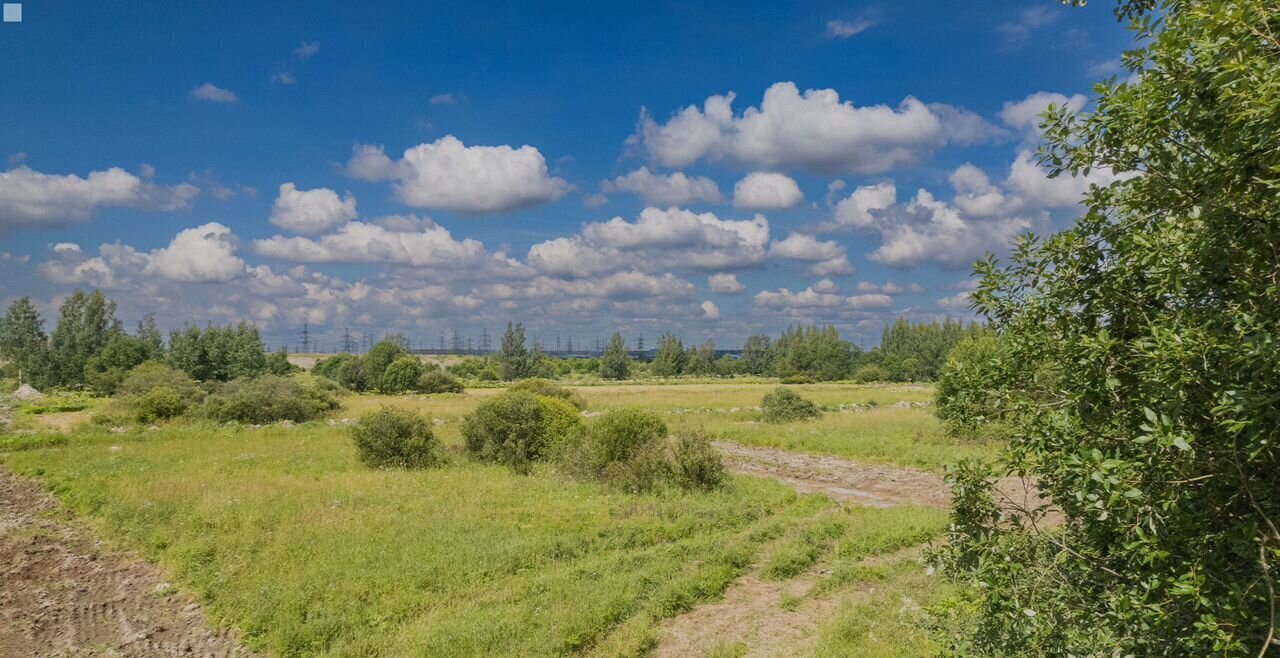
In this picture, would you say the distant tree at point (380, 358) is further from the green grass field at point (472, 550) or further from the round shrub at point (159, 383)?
the green grass field at point (472, 550)

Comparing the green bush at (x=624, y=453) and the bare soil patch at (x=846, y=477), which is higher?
the green bush at (x=624, y=453)

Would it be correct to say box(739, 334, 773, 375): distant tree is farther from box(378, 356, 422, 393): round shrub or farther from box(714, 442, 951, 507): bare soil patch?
box(714, 442, 951, 507): bare soil patch

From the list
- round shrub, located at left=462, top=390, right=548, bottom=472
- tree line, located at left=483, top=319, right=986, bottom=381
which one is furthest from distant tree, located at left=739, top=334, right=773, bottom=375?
round shrub, located at left=462, top=390, right=548, bottom=472

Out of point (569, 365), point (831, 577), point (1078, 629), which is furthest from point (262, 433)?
point (569, 365)

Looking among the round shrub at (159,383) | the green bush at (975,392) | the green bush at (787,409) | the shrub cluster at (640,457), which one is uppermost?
the green bush at (975,392)

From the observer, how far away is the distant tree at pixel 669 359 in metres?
146

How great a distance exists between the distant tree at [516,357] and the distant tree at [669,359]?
33859 mm

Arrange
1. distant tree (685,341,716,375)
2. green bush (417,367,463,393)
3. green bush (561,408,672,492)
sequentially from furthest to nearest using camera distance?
distant tree (685,341,716,375) < green bush (417,367,463,393) < green bush (561,408,672,492)

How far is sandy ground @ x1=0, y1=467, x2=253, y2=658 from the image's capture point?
923cm

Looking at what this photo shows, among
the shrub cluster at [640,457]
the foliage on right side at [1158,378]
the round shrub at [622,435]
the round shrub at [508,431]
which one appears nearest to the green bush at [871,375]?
the round shrub at [508,431]

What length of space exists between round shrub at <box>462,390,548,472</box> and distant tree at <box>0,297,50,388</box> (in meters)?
89.1

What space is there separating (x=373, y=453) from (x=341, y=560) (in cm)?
1217

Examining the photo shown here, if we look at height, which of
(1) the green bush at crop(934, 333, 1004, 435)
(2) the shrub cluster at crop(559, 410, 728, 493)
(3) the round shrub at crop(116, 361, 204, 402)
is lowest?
(2) the shrub cluster at crop(559, 410, 728, 493)

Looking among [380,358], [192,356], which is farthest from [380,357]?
[192,356]
